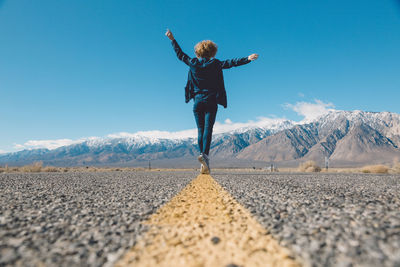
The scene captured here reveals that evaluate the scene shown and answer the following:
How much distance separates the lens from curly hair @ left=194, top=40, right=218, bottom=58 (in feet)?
15.5

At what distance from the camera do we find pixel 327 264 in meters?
0.77

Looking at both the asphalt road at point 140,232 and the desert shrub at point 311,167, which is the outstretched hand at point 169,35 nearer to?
the asphalt road at point 140,232

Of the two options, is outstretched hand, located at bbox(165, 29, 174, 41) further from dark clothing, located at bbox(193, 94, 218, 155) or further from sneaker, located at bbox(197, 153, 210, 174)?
sneaker, located at bbox(197, 153, 210, 174)

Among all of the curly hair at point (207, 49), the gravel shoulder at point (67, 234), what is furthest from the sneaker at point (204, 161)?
the gravel shoulder at point (67, 234)

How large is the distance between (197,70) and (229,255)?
4154mm

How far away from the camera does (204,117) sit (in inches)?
194

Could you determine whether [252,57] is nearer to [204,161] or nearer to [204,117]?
[204,117]

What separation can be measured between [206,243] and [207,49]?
4.33 meters

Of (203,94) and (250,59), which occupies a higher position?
(250,59)

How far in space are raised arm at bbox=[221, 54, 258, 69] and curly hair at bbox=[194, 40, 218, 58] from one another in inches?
13.2

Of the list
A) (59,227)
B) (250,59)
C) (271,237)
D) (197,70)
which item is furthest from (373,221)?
(197,70)

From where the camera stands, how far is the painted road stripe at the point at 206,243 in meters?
0.82

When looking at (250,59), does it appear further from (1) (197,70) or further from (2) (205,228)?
(2) (205,228)

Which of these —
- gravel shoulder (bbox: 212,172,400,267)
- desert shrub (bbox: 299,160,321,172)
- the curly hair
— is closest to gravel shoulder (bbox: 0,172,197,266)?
gravel shoulder (bbox: 212,172,400,267)
